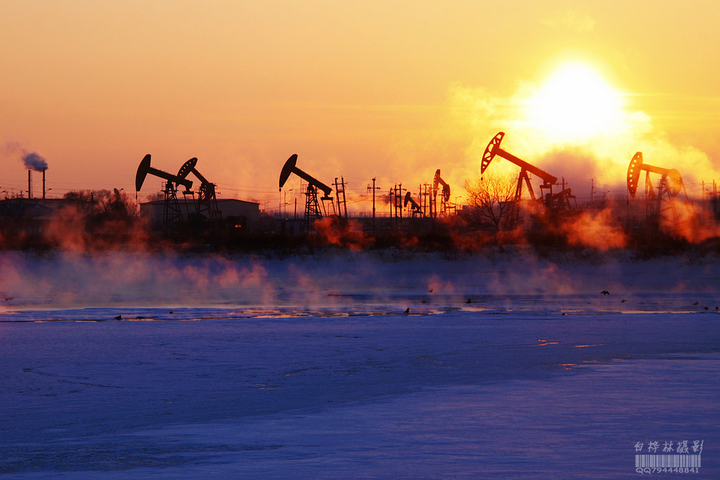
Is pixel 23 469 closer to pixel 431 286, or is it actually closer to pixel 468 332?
pixel 468 332

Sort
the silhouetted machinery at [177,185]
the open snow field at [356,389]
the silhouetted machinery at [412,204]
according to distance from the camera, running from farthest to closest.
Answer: the silhouetted machinery at [412,204] < the silhouetted machinery at [177,185] < the open snow field at [356,389]

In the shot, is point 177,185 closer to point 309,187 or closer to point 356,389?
point 309,187

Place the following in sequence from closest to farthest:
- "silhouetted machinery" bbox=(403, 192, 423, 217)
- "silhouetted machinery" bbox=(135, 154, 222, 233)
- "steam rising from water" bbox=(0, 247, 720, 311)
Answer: "steam rising from water" bbox=(0, 247, 720, 311) < "silhouetted machinery" bbox=(135, 154, 222, 233) < "silhouetted machinery" bbox=(403, 192, 423, 217)

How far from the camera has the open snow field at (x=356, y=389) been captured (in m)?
7.14

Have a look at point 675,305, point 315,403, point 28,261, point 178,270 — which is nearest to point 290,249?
point 178,270

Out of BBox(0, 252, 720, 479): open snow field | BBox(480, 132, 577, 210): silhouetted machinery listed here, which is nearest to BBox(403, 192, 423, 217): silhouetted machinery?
BBox(480, 132, 577, 210): silhouetted machinery

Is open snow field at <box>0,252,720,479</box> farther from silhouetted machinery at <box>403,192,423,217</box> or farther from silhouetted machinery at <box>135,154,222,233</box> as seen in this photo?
silhouetted machinery at <box>403,192,423,217</box>

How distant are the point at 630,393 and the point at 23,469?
283 inches

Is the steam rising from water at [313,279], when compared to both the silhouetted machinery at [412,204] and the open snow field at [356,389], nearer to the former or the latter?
the open snow field at [356,389]

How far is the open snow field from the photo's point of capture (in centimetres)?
714

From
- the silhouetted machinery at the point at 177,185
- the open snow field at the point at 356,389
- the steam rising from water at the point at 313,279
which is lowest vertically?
the open snow field at the point at 356,389

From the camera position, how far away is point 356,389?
10.8 meters

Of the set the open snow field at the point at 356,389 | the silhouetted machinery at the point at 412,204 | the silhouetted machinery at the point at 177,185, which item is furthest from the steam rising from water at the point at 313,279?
the silhouetted machinery at the point at 412,204

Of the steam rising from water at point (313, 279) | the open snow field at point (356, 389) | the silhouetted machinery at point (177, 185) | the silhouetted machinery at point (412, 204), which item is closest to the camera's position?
the open snow field at point (356, 389)
